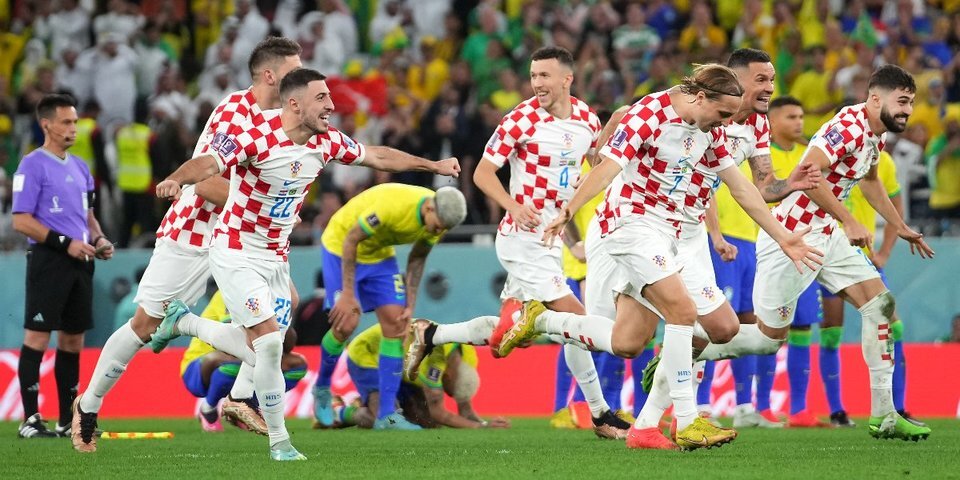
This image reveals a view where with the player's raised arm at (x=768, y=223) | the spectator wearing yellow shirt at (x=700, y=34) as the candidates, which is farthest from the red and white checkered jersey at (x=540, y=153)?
the spectator wearing yellow shirt at (x=700, y=34)

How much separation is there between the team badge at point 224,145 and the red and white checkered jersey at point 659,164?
6.79ft

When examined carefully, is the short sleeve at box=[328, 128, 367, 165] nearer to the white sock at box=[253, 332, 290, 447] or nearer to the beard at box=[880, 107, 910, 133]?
the white sock at box=[253, 332, 290, 447]

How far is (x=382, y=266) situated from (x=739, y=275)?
9.25 ft

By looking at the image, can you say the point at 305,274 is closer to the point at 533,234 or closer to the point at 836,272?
the point at 533,234

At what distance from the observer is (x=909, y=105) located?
31.4 ft

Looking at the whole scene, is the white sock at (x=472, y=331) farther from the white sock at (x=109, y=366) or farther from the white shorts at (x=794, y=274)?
the white sock at (x=109, y=366)

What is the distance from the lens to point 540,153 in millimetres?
10305

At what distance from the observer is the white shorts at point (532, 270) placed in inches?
404

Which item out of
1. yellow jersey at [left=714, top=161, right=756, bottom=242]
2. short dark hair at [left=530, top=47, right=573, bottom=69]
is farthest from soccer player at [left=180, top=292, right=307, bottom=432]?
yellow jersey at [left=714, top=161, right=756, bottom=242]

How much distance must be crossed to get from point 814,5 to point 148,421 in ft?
32.1

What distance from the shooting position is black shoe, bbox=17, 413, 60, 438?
→ 10.7 metres

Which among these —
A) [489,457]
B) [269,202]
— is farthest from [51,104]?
[489,457]

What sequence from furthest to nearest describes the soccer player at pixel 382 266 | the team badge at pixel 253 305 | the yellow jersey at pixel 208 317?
the yellow jersey at pixel 208 317, the soccer player at pixel 382 266, the team badge at pixel 253 305

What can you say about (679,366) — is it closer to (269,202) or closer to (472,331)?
(472,331)
